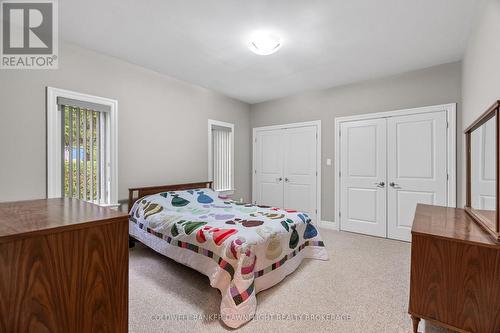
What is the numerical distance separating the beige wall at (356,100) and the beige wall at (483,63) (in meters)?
0.47

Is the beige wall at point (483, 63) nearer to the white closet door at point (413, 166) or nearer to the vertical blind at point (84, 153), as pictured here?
the white closet door at point (413, 166)

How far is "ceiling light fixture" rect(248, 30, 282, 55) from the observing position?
249 cm

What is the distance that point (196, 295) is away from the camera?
2117 mm

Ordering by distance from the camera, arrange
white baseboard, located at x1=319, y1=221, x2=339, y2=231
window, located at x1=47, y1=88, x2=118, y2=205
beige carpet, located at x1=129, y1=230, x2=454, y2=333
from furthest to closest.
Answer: white baseboard, located at x1=319, y1=221, x2=339, y2=231
window, located at x1=47, y1=88, x2=118, y2=205
beige carpet, located at x1=129, y1=230, x2=454, y2=333

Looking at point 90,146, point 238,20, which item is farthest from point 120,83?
point 238,20

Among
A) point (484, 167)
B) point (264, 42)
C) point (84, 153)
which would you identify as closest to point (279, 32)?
point (264, 42)

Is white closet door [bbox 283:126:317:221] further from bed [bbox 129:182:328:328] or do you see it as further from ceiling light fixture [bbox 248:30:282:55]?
ceiling light fixture [bbox 248:30:282:55]

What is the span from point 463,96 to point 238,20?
2924mm

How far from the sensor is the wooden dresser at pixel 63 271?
82 cm

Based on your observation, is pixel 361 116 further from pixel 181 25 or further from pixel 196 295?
pixel 196 295

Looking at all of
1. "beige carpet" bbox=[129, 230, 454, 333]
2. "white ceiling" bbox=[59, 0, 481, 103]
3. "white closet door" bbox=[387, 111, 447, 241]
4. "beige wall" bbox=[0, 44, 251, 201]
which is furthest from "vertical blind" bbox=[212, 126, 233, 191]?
"white closet door" bbox=[387, 111, 447, 241]

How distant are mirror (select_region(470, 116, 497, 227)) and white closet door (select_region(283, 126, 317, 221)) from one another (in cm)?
254

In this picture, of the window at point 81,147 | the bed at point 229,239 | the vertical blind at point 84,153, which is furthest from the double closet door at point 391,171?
the vertical blind at point 84,153

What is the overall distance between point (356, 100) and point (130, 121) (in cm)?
348
